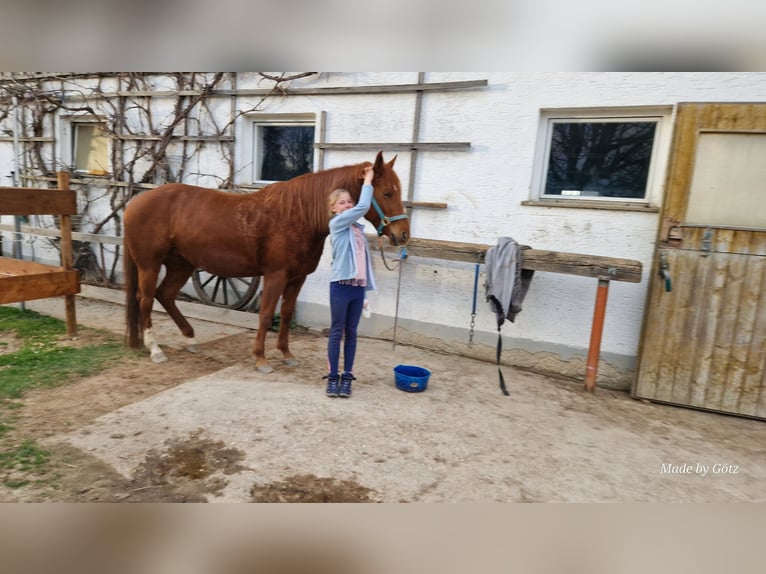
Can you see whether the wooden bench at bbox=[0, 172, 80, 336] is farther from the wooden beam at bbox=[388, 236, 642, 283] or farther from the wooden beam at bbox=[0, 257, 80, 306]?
the wooden beam at bbox=[388, 236, 642, 283]

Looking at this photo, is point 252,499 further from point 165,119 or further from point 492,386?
point 165,119

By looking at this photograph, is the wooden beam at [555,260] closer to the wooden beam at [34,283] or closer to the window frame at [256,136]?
the window frame at [256,136]

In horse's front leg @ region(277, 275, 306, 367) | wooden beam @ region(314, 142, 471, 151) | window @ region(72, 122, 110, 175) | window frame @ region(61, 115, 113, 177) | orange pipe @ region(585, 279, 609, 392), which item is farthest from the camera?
window @ region(72, 122, 110, 175)

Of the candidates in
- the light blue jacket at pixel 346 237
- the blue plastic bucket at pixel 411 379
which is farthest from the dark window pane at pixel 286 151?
the blue plastic bucket at pixel 411 379

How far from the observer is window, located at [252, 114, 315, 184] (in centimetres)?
493

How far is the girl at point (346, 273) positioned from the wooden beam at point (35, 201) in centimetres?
261

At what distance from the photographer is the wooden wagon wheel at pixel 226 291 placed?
4996mm

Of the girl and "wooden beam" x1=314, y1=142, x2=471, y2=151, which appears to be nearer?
the girl

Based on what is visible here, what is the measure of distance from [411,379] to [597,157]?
8.40 ft

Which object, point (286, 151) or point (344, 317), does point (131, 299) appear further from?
point (286, 151)

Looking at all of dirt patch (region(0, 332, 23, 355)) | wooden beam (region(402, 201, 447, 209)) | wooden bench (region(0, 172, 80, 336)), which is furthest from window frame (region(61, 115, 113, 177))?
wooden beam (region(402, 201, 447, 209))

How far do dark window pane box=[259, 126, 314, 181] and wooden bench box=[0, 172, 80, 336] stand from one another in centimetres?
212
